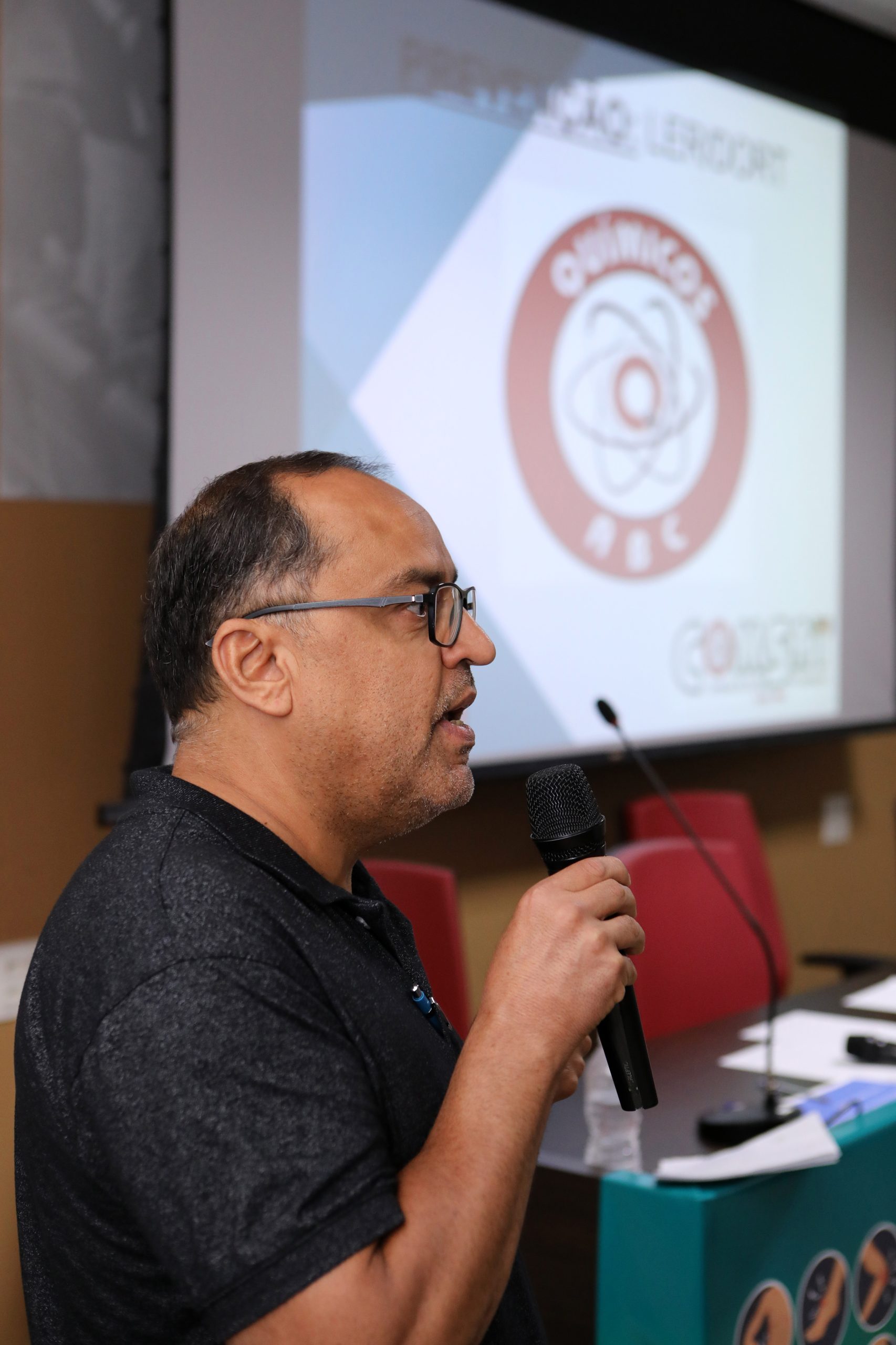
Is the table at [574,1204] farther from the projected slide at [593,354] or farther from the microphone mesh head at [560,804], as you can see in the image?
the projected slide at [593,354]

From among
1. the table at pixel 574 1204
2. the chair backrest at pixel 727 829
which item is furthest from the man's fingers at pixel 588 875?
the chair backrest at pixel 727 829

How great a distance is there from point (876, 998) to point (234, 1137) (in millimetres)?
2186

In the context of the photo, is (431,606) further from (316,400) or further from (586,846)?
(316,400)

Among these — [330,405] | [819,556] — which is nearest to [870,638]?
[819,556]

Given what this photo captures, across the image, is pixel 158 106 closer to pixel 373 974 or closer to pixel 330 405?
pixel 330 405

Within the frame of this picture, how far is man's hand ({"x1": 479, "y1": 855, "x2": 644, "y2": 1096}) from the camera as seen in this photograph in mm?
1006

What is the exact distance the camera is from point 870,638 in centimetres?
438

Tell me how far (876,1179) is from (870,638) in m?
2.83

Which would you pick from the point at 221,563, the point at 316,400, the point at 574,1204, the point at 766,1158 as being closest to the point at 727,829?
the point at 316,400

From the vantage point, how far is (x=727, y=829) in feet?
12.2

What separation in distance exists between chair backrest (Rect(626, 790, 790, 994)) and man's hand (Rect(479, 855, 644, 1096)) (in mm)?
2257

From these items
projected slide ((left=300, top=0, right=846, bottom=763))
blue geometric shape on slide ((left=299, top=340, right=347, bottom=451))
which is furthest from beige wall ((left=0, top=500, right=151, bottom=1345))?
projected slide ((left=300, top=0, right=846, bottom=763))

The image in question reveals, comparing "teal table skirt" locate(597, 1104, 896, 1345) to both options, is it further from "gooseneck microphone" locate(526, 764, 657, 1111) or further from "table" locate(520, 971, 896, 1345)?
"gooseneck microphone" locate(526, 764, 657, 1111)

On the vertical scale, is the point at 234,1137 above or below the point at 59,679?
below
